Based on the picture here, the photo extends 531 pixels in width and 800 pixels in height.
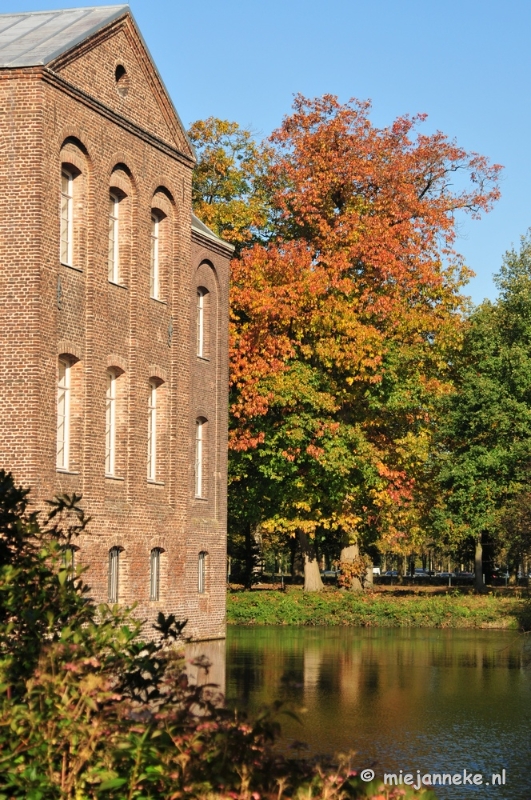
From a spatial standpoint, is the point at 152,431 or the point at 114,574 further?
the point at 152,431

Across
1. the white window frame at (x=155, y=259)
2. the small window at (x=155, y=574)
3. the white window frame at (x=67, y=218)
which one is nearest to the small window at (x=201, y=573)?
the small window at (x=155, y=574)

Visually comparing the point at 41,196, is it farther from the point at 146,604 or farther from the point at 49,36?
the point at 146,604

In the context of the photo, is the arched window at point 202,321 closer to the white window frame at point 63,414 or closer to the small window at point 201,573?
the small window at point 201,573

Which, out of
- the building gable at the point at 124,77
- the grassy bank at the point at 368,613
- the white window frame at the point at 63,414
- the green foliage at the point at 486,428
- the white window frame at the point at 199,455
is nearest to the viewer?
the white window frame at the point at 63,414

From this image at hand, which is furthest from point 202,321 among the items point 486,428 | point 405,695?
point 486,428

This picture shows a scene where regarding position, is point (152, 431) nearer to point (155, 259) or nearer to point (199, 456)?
point (199, 456)

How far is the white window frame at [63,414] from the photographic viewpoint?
2528cm

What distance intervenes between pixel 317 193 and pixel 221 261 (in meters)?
9.81

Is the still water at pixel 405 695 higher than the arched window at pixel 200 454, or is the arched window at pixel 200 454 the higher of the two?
the arched window at pixel 200 454

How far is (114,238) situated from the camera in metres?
28.0

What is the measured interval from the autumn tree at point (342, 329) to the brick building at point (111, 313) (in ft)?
24.4

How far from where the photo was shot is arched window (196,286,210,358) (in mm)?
33156

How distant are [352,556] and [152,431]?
18101mm

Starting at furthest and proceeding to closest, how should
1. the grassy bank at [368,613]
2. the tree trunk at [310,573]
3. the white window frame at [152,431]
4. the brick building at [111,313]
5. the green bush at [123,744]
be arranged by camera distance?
1. the tree trunk at [310,573]
2. the grassy bank at [368,613]
3. the white window frame at [152,431]
4. the brick building at [111,313]
5. the green bush at [123,744]
